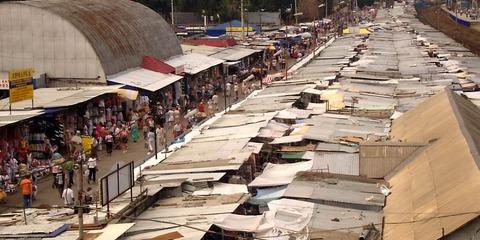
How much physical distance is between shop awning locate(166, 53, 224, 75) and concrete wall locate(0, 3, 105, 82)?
7638 mm

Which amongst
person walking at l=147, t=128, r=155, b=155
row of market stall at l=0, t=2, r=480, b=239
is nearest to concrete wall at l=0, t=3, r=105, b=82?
person walking at l=147, t=128, r=155, b=155

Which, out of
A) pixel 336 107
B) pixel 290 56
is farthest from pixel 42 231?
pixel 290 56

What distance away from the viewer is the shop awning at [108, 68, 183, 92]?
3478 centimetres

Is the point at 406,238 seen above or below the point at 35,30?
below

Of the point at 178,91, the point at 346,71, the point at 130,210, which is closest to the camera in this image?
the point at 130,210

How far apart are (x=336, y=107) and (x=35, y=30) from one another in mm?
14685

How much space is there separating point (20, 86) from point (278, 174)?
1147 centimetres

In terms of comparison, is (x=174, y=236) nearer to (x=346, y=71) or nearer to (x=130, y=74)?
(x=130, y=74)

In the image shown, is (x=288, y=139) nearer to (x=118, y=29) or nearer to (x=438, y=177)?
(x=438, y=177)

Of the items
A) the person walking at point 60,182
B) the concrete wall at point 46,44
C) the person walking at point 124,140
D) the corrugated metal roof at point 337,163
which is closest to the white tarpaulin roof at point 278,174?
the corrugated metal roof at point 337,163

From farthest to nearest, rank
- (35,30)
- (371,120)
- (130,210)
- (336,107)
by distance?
(35,30)
(336,107)
(371,120)
(130,210)

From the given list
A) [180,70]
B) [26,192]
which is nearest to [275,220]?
[26,192]

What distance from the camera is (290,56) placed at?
233ft

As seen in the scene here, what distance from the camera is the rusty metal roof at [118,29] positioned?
35.9m
